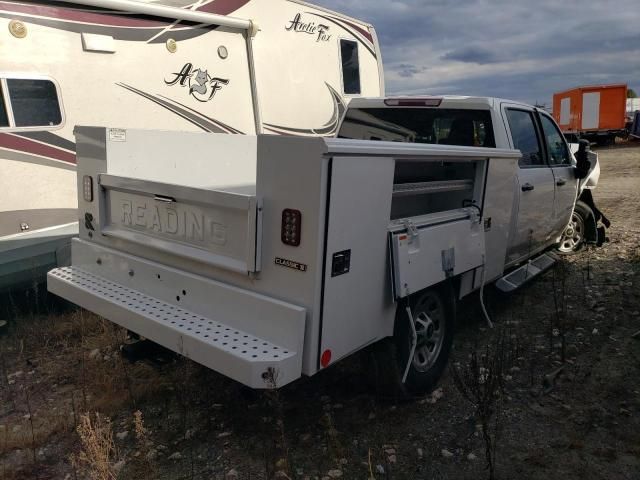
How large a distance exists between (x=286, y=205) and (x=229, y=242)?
502mm

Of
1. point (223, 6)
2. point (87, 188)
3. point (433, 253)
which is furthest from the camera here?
point (223, 6)

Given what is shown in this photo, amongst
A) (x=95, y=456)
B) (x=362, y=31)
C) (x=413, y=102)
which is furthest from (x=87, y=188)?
(x=362, y=31)

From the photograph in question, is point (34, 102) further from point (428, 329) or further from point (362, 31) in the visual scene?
point (362, 31)

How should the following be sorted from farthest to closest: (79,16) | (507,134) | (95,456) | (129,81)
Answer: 1. (129,81)
2. (79,16)
3. (507,134)
4. (95,456)

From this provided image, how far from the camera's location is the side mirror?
6.24 m

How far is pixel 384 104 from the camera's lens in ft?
17.0

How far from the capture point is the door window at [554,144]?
5922 millimetres

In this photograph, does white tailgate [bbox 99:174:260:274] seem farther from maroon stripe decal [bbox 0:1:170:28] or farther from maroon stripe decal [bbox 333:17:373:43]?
maroon stripe decal [bbox 333:17:373:43]

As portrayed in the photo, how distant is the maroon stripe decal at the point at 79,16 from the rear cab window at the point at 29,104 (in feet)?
1.92

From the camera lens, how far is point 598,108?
2800 centimetres

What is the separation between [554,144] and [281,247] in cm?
451

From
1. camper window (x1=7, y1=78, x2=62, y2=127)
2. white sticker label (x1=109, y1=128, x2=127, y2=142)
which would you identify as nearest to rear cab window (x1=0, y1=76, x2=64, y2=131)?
camper window (x1=7, y1=78, x2=62, y2=127)

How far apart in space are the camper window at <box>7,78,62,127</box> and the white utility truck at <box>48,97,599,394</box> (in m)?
1.60

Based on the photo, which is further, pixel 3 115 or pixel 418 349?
pixel 3 115
